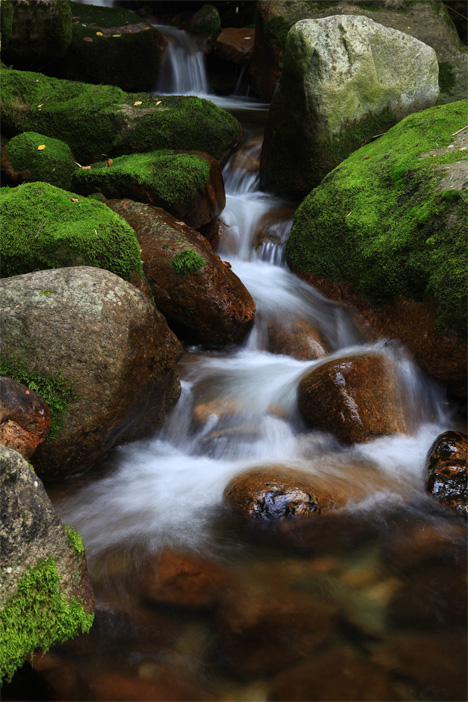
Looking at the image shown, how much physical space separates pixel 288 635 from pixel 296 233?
5.26 meters

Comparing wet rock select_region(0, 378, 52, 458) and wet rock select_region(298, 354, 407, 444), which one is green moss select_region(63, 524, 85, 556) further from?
wet rock select_region(298, 354, 407, 444)

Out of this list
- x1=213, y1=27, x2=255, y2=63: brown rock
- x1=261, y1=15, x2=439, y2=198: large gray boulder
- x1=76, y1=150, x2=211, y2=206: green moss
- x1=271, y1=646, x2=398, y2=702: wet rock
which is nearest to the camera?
x1=271, y1=646, x2=398, y2=702: wet rock

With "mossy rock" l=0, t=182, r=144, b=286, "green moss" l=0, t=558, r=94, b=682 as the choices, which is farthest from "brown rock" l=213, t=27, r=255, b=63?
"green moss" l=0, t=558, r=94, b=682

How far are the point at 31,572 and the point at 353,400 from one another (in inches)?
121

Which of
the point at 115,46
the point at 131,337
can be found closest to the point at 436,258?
the point at 131,337

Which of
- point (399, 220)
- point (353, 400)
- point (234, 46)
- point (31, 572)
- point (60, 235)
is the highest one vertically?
point (234, 46)

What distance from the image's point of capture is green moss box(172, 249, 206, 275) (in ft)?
19.1

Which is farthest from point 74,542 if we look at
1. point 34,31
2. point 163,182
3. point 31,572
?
point 34,31

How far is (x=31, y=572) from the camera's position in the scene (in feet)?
8.34

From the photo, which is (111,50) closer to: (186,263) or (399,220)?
(186,263)

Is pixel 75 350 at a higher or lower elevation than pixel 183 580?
higher

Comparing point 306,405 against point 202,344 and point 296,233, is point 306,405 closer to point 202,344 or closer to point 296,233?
point 202,344

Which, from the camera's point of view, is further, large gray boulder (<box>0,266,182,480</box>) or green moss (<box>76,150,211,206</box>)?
green moss (<box>76,150,211,206</box>)

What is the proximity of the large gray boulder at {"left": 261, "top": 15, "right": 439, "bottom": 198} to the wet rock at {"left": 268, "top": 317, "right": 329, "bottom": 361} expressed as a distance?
2706 millimetres
